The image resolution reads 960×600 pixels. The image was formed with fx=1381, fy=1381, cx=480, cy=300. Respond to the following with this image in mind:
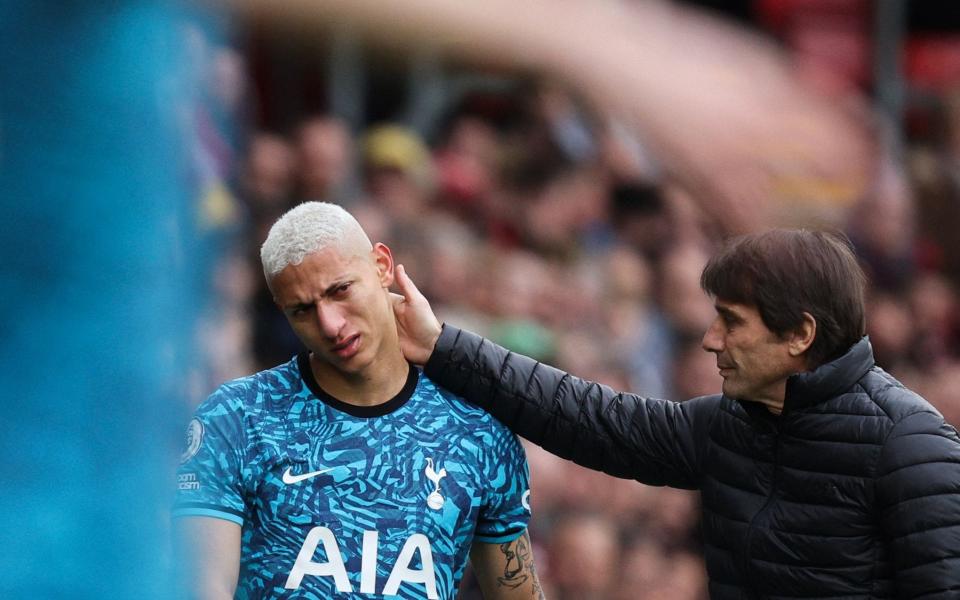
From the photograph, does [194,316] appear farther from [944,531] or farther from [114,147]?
[944,531]

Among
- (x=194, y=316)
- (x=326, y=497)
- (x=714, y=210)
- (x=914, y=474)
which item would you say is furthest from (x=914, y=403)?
(x=714, y=210)

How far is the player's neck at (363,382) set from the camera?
331 cm

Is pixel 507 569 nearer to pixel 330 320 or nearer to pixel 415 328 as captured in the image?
pixel 415 328

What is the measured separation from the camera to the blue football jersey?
3.13 m

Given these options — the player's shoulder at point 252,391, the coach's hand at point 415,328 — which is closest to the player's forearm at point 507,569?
the coach's hand at point 415,328

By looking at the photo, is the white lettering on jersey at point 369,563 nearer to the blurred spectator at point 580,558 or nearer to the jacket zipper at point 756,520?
the jacket zipper at point 756,520

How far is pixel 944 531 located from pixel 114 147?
83.1 inches

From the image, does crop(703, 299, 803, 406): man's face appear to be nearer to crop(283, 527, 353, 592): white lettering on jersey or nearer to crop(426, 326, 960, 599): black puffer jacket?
crop(426, 326, 960, 599): black puffer jacket

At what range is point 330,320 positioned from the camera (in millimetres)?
3150

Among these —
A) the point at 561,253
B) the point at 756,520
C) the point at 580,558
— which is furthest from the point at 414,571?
Answer: the point at 561,253

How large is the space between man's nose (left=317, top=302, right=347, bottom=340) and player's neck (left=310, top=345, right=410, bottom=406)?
0.17 metres

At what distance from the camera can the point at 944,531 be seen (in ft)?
9.14

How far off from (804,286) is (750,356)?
0.64 feet

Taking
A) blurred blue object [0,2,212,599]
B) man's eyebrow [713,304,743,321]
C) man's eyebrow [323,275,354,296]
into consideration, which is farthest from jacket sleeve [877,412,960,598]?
blurred blue object [0,2,212,599]
